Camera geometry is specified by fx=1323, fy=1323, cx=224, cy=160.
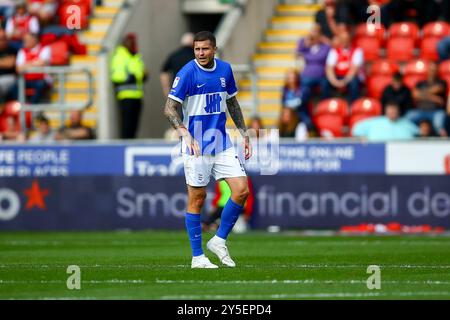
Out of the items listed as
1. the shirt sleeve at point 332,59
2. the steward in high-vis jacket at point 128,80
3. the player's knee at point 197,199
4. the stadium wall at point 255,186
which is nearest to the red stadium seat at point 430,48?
the shirt sleeve at point 332,59

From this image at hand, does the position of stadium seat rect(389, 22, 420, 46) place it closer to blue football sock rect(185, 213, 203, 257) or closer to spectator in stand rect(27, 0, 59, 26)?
spectator in stand rect(27, 0, 59, 26)

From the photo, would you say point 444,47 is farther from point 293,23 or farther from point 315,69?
point 293,23

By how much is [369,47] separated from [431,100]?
2847mm

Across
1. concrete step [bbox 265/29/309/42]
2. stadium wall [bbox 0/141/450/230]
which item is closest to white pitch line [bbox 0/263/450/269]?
stadium wall [bbox 0/141/450/230]

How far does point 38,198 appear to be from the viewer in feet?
79.6

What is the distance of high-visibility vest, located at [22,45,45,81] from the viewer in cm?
2756

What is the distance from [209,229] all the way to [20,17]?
28.9 ft

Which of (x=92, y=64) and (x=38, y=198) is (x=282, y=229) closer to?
(x=38, y=198)

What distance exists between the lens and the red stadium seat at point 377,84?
2597 centimetres

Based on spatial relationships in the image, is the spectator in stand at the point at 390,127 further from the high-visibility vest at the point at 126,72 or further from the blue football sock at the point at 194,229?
the blue football sock at the point at 194,229

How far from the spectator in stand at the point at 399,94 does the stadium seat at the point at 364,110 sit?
0.71m
